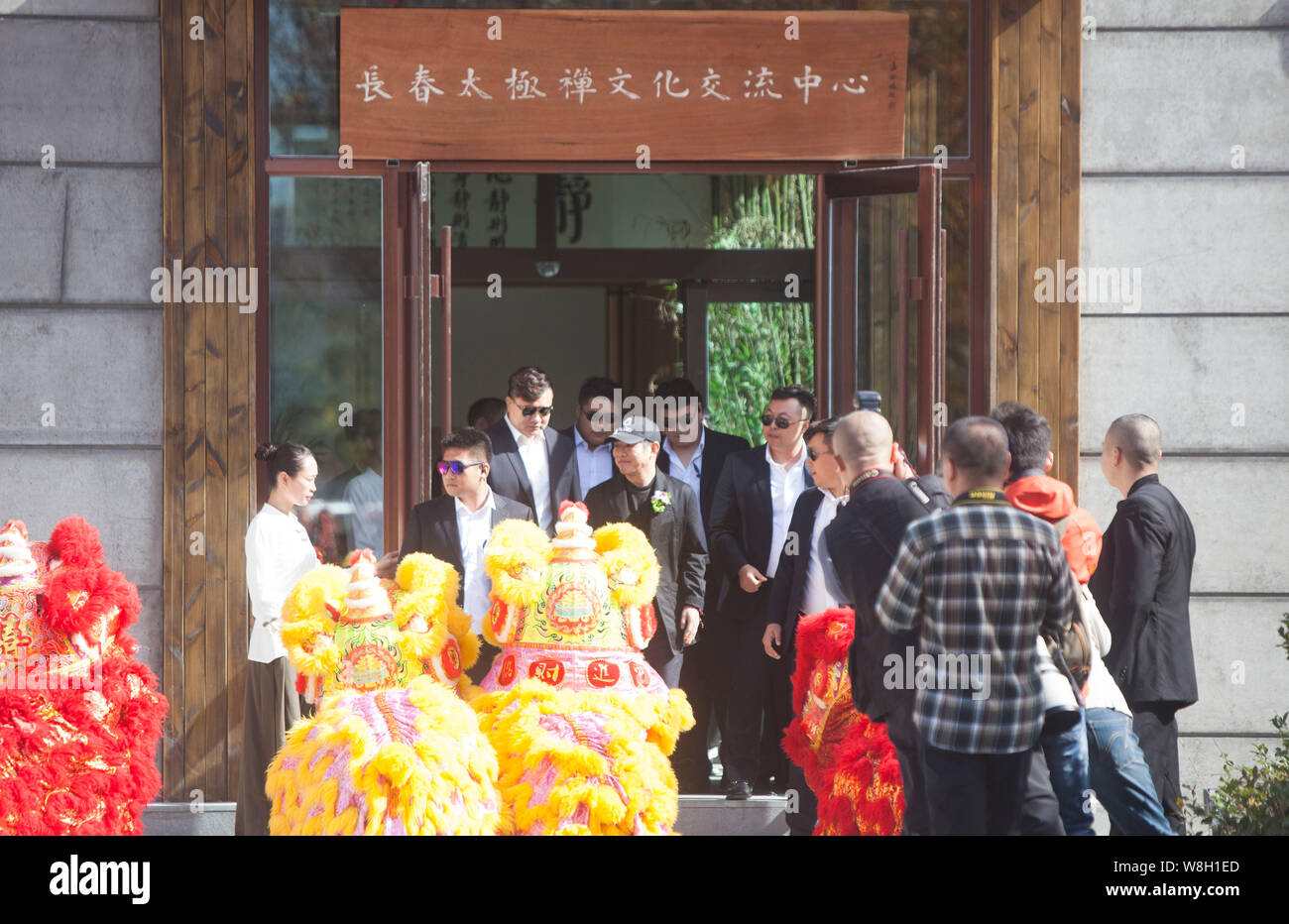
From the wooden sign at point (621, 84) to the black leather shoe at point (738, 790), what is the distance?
2868mm

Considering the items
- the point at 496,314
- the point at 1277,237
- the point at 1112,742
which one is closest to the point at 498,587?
the point at 1112,742

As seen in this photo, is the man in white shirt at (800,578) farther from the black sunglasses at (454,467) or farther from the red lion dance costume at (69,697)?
the red lion dance costume at (69,697)

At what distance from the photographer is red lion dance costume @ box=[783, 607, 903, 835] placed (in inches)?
167

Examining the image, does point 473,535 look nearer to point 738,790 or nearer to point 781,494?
point 781,494

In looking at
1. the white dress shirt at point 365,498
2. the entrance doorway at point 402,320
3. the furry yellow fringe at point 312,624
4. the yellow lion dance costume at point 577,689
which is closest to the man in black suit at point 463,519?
the entrance doorway at point 402,320

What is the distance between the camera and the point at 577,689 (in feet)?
14.8

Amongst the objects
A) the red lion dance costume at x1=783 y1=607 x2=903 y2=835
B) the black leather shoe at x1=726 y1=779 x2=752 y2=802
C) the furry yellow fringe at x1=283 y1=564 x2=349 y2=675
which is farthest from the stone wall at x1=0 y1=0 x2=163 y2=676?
the red lion dance costume at x1=783 y1=607 x2=903 y2=835

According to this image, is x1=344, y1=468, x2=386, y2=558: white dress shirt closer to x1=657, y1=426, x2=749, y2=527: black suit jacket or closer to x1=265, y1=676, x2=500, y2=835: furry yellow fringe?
x1=657, y1=426, x2=749, y2=527: black suit jacket

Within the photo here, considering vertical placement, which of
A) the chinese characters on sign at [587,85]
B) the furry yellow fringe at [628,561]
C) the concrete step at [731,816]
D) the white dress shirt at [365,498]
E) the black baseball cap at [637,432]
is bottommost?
the concrete step at [731,816]

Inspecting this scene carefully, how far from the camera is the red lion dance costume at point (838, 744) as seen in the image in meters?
4.25

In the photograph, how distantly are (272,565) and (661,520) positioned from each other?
1733 mm

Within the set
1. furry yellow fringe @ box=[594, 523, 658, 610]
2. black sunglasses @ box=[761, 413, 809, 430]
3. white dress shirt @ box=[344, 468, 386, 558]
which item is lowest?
furry yellow fringe @ box=[594, 523, 658, 610]

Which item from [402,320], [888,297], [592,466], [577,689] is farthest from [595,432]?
[577,689]

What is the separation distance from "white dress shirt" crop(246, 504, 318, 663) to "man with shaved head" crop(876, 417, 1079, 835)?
2688mm
